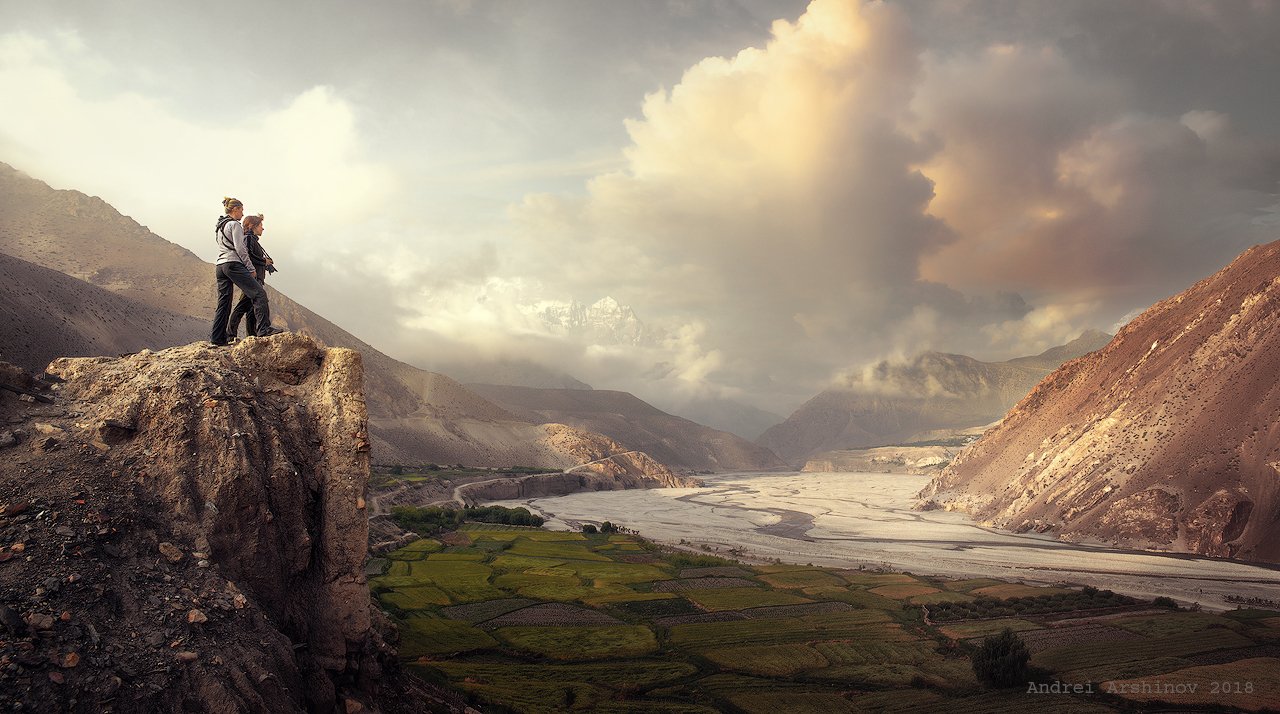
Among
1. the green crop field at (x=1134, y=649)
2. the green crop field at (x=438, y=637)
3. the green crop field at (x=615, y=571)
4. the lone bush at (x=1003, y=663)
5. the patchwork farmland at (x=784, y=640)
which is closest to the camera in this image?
the patchwork farmland at (x=784, y=640)

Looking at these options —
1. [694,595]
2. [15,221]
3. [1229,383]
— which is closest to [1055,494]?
[1229,383]

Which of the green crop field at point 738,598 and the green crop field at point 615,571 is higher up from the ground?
the green crop field at point 738,598

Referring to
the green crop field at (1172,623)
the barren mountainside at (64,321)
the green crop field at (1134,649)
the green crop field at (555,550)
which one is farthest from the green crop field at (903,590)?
the barren mountainside at (64,321)

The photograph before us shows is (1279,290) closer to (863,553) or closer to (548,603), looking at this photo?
(863,553)

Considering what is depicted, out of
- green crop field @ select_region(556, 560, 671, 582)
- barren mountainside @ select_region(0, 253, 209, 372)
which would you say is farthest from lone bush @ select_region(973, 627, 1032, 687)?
barren mountainside @ select_region(0, 253, 209, 372)

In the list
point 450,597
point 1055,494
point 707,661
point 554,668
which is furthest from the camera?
point 1055,494

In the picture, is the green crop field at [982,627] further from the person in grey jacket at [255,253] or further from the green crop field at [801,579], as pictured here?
the person in grey jacket at [255,253]

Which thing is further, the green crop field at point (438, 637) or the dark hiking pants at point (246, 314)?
the green crop field at point (438, 637)
